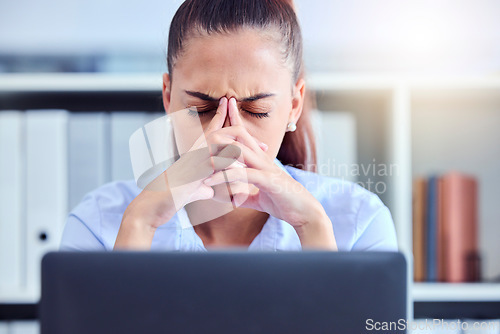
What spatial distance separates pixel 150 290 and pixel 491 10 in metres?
1.60

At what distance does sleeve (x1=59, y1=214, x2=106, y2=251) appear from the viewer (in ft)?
3.27

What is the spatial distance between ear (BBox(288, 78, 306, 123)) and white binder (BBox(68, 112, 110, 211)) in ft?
1.75

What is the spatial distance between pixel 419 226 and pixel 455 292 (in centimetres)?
21

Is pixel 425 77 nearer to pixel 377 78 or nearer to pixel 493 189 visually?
pixel 377 78

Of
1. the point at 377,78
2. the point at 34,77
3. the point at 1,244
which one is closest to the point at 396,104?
the point at 377,78

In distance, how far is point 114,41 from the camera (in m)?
1.51

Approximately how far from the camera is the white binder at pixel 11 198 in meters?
1.25

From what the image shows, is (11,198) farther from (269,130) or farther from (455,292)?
(455,292)

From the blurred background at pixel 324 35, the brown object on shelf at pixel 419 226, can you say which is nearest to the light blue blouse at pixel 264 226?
the brown object on shelf at pixel 419 226

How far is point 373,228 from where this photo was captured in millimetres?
1031

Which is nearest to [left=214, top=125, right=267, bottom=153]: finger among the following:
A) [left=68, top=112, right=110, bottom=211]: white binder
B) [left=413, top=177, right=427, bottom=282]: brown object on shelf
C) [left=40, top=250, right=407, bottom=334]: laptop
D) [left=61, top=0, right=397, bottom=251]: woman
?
[left=61, top=0, right=397, bottom=251]: woman

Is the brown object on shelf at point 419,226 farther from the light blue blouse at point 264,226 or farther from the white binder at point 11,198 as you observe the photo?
the white binder at point 11,198

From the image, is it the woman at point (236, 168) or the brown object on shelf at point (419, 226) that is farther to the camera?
the brown object on shelf at point (419, 226)

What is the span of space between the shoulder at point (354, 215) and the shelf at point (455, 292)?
38cm
